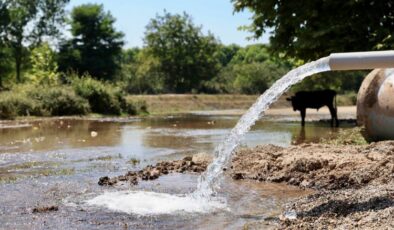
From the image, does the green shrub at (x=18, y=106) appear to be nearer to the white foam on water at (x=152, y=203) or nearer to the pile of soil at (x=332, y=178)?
the pile of soil at (x=332, y=178)

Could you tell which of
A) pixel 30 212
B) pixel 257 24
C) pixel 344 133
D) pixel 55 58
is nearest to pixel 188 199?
pixel 30 212

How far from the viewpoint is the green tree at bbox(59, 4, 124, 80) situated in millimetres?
67750

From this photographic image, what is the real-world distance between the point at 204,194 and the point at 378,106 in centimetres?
620

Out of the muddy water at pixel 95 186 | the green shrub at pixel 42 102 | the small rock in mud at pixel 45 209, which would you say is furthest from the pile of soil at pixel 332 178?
the green shrub at pixel 42 102

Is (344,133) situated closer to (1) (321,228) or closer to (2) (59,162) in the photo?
(2) (59,162)

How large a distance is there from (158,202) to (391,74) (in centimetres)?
750

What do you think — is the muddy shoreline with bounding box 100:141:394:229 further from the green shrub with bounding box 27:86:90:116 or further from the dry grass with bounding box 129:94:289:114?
the dry grass with bounding box 129:94:289:114

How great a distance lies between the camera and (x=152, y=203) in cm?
792

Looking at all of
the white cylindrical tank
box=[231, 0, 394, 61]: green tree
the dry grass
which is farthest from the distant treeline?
the white cylindrical tank

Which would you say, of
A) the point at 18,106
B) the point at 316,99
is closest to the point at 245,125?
the point at 316,99

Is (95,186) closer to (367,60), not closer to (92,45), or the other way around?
(367,60)

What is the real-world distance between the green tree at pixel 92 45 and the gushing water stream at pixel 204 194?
59.6 metres

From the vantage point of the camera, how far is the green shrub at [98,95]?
123 ft

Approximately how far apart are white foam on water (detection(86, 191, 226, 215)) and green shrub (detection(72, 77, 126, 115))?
1163 inches
